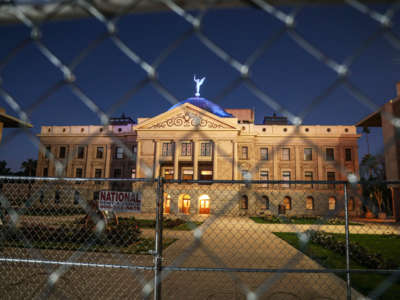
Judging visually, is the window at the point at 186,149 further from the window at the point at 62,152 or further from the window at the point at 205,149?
the window at the point at 62,152

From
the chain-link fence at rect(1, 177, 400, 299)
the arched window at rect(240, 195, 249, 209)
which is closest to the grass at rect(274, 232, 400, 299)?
the chain-link fence at rect(1, 177, 400, 299)

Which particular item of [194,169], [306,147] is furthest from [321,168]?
[194,169]

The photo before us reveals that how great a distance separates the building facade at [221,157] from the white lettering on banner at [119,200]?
24.8 metres

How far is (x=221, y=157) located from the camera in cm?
3108

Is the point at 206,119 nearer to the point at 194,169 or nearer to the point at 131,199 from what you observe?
the point at 194,169

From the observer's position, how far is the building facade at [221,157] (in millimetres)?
29906

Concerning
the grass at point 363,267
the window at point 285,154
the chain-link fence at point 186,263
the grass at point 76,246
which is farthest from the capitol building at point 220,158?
the grass at point 76,246

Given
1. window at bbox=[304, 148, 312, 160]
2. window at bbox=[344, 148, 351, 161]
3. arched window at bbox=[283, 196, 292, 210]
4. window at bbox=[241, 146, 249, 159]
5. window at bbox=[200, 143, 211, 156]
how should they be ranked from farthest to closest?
window at bbox=[304, 148, 312, 160] → window at bbox=[241, 146, 249, 159] → window at bbox=[344, 148, 351, 161] → arched window at bbox=[283, 196, 292, 210] → window at bbox=[200, 143, 211, 156]

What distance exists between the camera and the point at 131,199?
107 inches

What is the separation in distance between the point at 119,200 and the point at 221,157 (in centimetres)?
2861

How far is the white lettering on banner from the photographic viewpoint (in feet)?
8.68

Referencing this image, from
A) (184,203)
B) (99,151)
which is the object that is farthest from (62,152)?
(184,203)

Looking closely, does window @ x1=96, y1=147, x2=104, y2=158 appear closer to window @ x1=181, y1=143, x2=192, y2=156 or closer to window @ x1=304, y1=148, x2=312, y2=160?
window @ x1=181, y1=143, x2=192, y2=156

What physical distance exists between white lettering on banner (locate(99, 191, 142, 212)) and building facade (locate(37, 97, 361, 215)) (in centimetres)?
2480
